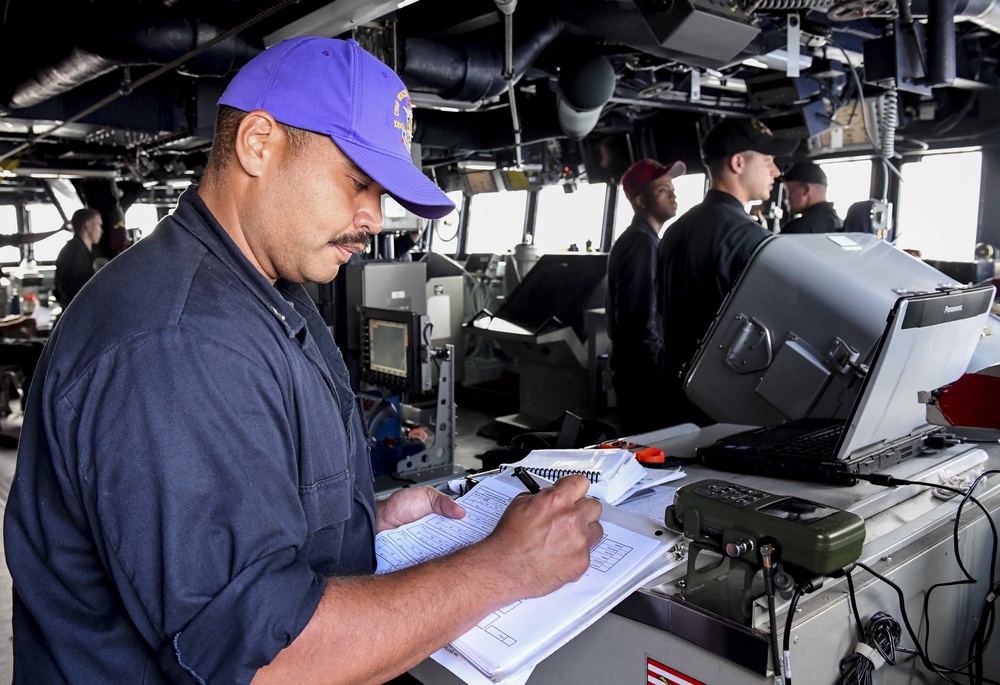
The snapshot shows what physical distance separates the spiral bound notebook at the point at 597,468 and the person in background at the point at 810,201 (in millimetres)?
3066

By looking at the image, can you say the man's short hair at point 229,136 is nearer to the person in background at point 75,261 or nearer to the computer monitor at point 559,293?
the computer monitor at point 559,293

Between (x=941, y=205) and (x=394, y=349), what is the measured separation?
4.75 m

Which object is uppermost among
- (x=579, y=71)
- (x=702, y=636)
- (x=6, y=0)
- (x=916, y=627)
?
(x=6, y=0)

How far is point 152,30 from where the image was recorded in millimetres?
3072

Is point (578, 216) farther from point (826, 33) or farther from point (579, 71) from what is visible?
point (826, 33)

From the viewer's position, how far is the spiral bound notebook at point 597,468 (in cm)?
130

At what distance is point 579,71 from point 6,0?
265 centimetres

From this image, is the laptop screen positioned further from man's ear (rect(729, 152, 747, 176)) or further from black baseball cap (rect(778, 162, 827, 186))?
black baseball cap (rect(778, 162, 827, 186))

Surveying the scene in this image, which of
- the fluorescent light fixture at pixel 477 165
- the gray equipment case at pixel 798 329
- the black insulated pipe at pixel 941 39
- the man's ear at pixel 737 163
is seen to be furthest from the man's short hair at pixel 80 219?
the black insulated pipe at pixel 941 39

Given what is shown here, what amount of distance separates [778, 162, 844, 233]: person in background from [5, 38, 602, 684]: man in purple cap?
3.46 m

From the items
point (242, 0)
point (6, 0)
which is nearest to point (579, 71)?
point (242, 0)

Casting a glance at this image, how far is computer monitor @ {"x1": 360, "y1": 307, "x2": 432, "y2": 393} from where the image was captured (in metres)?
2.94

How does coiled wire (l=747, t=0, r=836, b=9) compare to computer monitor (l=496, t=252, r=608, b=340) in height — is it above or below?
above

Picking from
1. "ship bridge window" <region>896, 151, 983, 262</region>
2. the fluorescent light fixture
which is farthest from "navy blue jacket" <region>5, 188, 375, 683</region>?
the fluorescent light fixture
